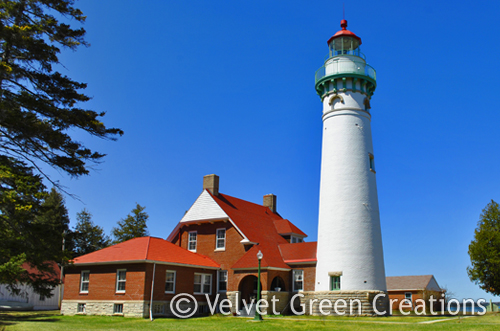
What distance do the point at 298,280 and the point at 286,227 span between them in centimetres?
653

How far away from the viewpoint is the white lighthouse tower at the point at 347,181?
24.0 metres

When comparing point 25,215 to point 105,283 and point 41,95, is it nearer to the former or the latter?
point 41,95

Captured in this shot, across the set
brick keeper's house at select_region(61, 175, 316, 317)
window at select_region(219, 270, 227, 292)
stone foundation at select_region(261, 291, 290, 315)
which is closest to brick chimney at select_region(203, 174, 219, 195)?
brick keeper's house at select_region(61, 175, 316, 317)

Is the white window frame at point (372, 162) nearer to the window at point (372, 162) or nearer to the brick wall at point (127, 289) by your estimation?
the window at point (372, 162)

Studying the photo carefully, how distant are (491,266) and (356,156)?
45.4ft

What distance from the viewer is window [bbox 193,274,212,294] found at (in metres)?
28.8

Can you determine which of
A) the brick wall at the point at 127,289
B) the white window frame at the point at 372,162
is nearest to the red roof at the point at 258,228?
the brick wall at the point at 127,289

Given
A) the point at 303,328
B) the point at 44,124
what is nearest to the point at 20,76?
the point at 44,124

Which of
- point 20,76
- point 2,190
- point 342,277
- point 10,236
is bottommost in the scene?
point 342,277

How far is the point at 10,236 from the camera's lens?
53.2ft

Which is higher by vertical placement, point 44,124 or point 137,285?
point 44,124

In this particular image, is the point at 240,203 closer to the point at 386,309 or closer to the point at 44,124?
the point at 386,309

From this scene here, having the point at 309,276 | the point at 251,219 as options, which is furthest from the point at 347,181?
the point at 251,219

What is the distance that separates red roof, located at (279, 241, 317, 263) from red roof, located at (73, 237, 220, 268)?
5.11m
